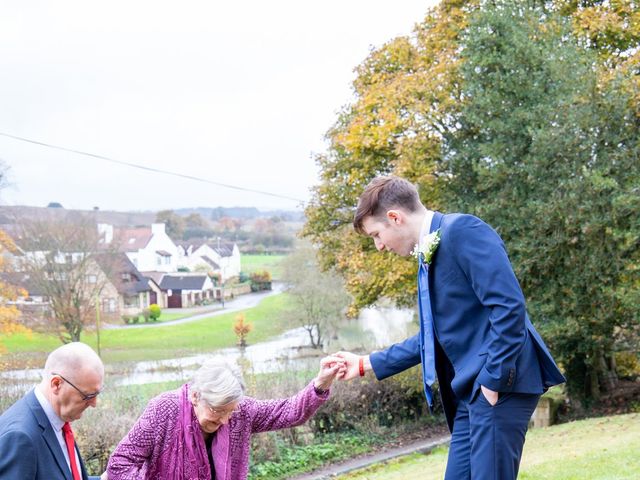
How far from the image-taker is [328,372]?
13.5 feet

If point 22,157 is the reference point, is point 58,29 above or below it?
above

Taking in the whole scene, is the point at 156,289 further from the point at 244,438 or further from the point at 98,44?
the point at 244,438

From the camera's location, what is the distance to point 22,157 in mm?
38000

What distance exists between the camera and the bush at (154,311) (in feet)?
130

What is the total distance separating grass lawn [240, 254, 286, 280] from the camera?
35125 millimetres

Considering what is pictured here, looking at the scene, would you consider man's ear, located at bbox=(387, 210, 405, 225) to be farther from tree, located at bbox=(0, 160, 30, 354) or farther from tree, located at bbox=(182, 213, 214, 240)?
tree, located at bbox=(182, 213, 214, 240)

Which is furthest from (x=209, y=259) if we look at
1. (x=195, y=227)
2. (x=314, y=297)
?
(x=314, y=297)

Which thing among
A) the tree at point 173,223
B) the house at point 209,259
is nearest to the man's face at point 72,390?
the house at point 209,259

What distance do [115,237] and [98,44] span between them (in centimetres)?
3170

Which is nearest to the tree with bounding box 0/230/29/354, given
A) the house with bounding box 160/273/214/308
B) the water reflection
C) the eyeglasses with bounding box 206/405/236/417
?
the water reflection

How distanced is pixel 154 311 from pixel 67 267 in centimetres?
693

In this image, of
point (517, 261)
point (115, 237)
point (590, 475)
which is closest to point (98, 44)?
point (115, 237)

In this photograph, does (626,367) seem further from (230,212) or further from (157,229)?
(157,229)

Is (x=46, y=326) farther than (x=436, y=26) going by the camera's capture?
Yes
